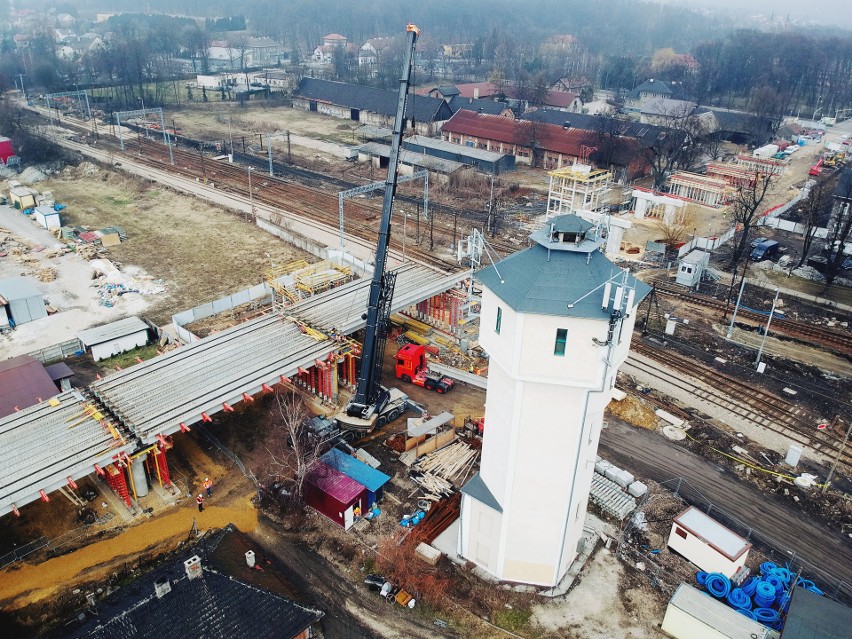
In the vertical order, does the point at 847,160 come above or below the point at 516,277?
below

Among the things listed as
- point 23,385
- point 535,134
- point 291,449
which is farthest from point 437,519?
point 535,134

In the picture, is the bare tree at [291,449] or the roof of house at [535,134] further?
Answer: the roof of house at [535,134]

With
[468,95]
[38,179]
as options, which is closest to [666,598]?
[38,179]

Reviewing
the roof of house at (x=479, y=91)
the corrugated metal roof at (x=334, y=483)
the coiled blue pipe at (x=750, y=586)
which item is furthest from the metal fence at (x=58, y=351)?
the roof of house at (x=479, y=91)

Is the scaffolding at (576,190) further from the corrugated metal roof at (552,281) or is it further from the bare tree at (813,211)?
the corrugated metal roof at (552,281)

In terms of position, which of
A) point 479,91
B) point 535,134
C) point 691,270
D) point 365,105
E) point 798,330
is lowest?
point 798,330

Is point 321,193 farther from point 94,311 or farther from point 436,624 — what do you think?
point 436,624

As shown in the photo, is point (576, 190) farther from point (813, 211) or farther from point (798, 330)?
point (798, 330)
